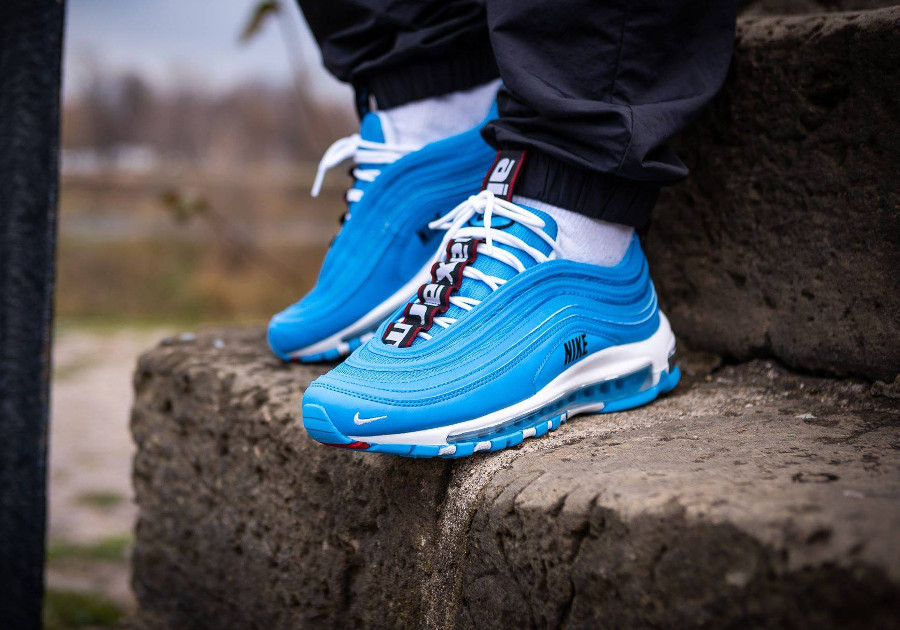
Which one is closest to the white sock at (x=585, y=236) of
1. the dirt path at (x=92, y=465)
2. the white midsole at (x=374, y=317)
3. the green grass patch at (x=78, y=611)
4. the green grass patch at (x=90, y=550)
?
the white midsole at (x=374, y=317)

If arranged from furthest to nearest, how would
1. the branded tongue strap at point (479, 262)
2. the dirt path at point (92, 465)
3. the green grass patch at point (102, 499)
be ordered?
the green grass patch at point (102, 499) → the dirt path at point (92, 465) → the branded tongue strap at point (479, 262)

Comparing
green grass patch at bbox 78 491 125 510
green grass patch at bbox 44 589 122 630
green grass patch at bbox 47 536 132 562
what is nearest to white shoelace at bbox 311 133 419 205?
green grass patch at bbox 44 589 122 630

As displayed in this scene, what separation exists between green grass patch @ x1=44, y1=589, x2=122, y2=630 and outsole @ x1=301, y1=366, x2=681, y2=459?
119 centimetres

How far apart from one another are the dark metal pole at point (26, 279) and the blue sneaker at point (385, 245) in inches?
21.5

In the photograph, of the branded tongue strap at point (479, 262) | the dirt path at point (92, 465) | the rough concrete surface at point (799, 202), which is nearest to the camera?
the branded tongue strap at point (479, 262)

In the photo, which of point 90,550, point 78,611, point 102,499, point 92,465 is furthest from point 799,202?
point 92,465

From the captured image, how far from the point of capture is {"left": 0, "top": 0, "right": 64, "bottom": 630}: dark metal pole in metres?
1.31

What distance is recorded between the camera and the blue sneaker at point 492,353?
0.80 metres

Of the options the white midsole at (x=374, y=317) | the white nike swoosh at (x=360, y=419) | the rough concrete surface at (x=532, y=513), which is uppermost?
the white midsole at (x=374, y=317)

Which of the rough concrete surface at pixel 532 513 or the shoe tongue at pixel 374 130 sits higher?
the shoe tongue at pixel 374 130

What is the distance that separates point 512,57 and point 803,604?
0.69 meters

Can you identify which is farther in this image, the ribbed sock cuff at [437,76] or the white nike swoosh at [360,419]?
the ribbed sock cuff at [437,76]

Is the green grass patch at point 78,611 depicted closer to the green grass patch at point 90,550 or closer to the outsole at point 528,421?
the green grass patch at point 90,550

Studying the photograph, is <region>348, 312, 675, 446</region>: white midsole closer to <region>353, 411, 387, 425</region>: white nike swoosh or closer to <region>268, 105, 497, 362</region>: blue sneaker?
<region>353, 411, 387, 425</region>: white nike swoosh
